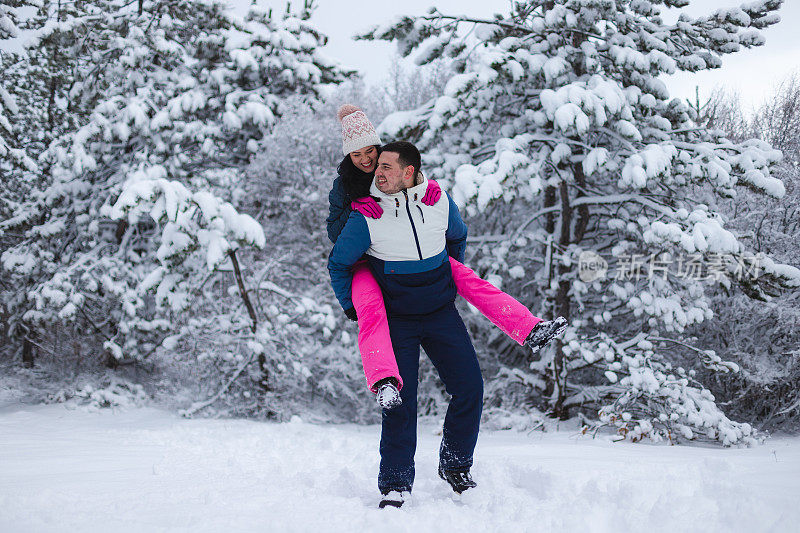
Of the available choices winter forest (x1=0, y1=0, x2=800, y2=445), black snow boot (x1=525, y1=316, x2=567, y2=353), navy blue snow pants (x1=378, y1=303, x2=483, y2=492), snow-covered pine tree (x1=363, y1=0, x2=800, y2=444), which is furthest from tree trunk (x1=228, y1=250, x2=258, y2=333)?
black snow boot (x1=525, y1=316, x2=567, y2=353)

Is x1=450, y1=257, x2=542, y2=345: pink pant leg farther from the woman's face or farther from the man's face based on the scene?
the woman's face

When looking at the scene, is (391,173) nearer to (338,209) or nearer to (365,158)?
(365,158)

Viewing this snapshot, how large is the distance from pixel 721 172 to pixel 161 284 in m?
6.53

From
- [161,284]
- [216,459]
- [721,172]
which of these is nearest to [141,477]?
[216,459]

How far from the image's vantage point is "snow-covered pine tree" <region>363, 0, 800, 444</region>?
5152 millimetres

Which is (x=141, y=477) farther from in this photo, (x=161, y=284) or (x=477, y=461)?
(x=161, y=284)

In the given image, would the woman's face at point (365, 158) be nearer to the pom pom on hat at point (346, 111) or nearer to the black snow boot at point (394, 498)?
the pom pom on hat at point (346, 111)

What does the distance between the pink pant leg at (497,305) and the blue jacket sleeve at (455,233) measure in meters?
0.05

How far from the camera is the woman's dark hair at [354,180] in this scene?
8.09 ft

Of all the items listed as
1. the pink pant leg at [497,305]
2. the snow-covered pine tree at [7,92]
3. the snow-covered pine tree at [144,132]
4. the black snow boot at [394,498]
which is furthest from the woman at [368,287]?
the snow-covered pine tree at [7,92]

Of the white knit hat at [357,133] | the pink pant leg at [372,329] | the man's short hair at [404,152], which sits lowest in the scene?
the pink pant leg at [372,329]

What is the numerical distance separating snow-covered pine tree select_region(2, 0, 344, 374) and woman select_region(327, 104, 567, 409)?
16.2ft

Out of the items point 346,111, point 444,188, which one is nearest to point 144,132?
point 444,188

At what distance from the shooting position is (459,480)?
2.52 meters
